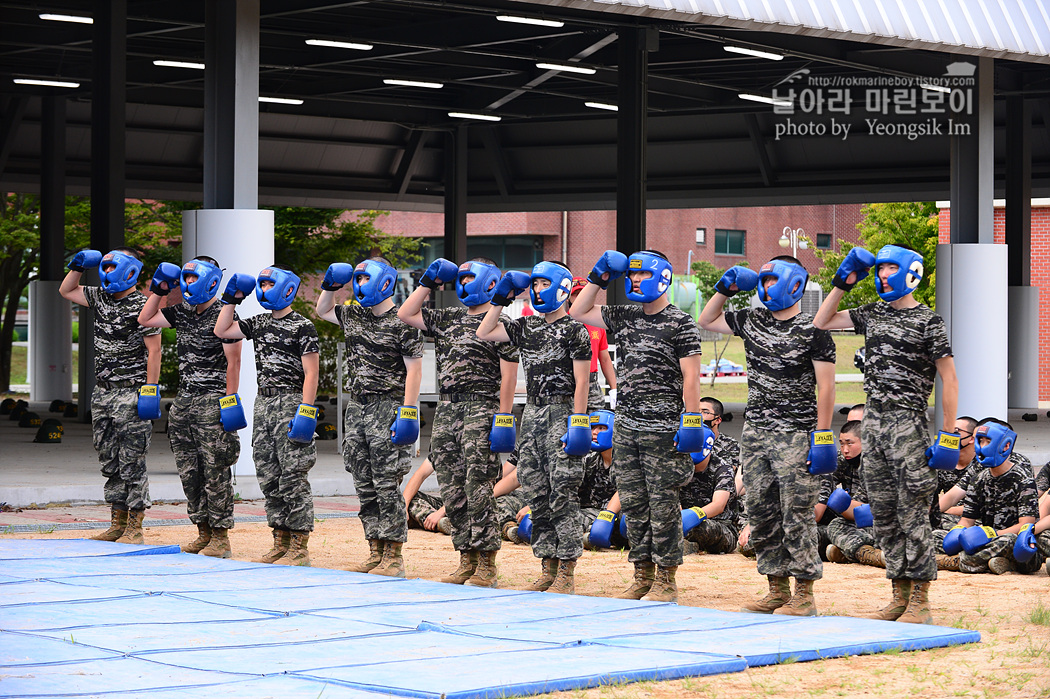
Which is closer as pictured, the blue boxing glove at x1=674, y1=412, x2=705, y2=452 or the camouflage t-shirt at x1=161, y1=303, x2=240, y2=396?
the blue boxing glove at x1=674, y1=412, x2=705, y2=452

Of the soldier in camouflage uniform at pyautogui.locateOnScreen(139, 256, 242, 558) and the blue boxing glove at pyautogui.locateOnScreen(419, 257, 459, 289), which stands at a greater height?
the blue boxing glove at pyautogui.locateOnScreen(419, 257, 459, 289)

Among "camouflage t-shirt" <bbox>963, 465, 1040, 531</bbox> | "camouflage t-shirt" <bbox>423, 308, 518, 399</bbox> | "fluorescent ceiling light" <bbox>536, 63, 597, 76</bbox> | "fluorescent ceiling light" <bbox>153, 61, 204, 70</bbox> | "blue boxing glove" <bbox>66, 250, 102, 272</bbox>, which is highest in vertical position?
"fluorescent ceiling light" <bbox>153, 61, 204, 70</bbox>

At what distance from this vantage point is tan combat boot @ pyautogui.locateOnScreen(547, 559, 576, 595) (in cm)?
1005

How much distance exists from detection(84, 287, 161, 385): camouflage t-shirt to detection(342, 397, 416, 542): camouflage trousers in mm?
2226

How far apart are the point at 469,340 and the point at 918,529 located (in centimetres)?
345

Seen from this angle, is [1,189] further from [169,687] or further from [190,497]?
[169,687]

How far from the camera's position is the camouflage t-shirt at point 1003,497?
11711 mm

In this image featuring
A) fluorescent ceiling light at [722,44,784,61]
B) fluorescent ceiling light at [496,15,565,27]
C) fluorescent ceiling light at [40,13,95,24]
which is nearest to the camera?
fluorescent ceiling light at [496,15,565,27]

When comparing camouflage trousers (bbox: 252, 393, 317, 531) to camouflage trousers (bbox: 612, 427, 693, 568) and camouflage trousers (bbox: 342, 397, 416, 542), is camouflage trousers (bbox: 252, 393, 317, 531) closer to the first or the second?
camouflage trousers (bbox: 342, 397, 416, 542)

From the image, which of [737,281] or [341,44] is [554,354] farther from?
[341,44]

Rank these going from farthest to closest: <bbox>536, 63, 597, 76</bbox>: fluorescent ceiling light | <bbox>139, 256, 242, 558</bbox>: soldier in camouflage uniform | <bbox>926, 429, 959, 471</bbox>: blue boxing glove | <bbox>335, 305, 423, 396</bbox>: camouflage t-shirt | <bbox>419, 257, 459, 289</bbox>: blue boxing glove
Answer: <bbox>536, 63, 597, 76</bbox>: fluorescent ceiling light, <bbox>139, 256, 242, 558</bbox>: soldier in camouflage uniform, <bbox>335, 305, 423, 396</bbox>: camouflage t-shirt, <bbox>419, 257, 459, 289</bbox>: blue boxing glove, <bbox>926, 429, 959, 471</bbox>: blue boxing glove

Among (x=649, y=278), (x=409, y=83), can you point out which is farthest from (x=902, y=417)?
(x=409, y=83)

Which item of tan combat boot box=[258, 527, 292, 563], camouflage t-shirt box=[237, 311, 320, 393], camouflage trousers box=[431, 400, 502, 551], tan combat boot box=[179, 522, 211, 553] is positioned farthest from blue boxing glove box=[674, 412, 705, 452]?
tan combat boot box=[179, 522, 211, 553]

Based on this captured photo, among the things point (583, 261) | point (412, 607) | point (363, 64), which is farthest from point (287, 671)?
point (583, 261)
